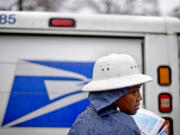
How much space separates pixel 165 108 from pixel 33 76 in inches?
58.1

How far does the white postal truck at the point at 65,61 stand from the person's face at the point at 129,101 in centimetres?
108

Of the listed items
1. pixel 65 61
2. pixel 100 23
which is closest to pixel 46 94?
pixel 65 61

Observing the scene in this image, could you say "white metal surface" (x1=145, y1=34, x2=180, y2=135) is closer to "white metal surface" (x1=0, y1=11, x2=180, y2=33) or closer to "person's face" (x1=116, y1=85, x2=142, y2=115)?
"white metal surface" (x1=0, y1=11, x2=180, y2=33)

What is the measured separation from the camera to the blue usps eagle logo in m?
2.16

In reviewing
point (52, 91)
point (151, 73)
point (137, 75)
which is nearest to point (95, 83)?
point (137, 75)

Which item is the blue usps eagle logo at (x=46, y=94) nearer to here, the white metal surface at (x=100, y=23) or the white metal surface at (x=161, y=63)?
the white metal surface at (x=100, y=23)

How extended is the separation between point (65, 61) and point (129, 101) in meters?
1.22

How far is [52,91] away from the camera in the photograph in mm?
2201

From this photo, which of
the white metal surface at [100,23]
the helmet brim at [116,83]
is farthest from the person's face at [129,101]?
the white metal surface at [100,23]

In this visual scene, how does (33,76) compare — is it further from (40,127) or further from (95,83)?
(95,83)

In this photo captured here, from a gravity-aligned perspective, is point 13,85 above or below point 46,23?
below

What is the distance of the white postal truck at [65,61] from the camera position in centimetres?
217

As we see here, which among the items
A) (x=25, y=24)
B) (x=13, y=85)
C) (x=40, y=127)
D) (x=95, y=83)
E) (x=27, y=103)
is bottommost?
(x=40, y=127)

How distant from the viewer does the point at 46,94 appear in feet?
7.21
